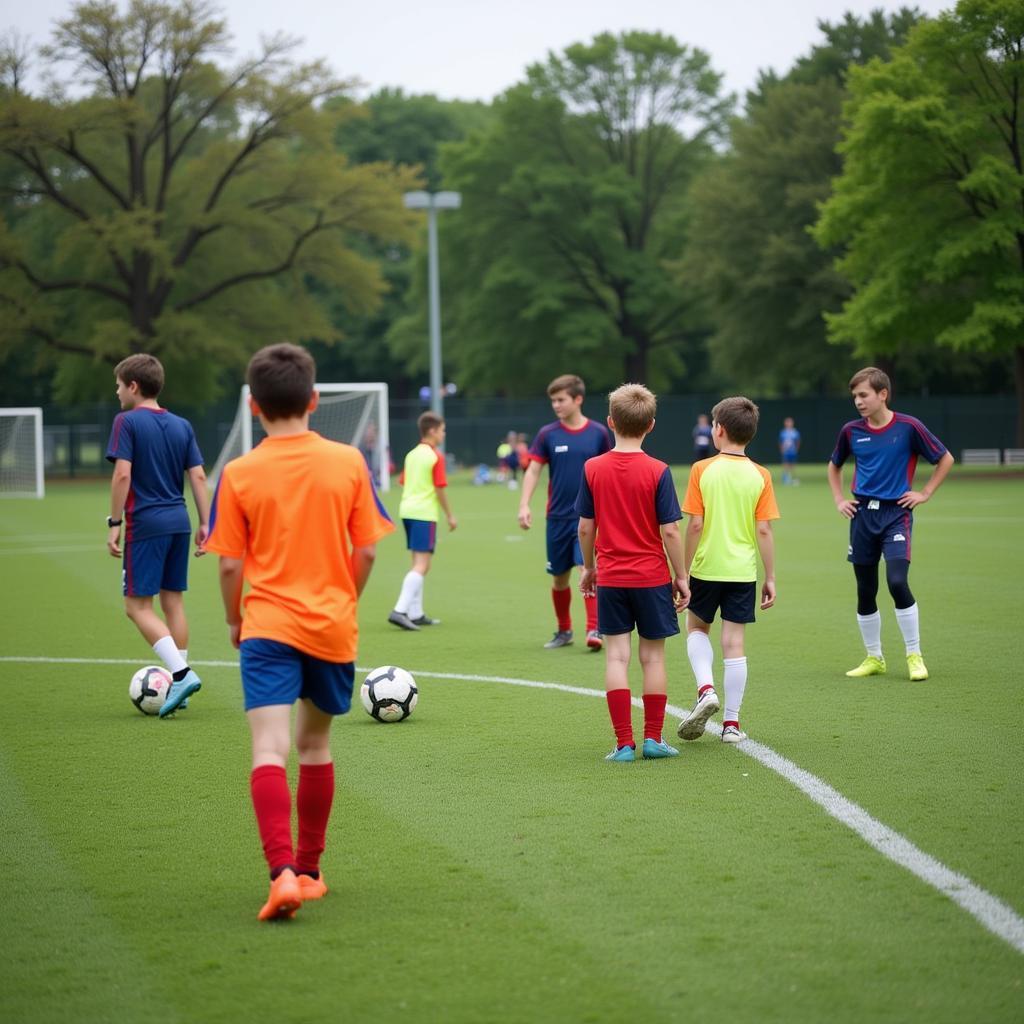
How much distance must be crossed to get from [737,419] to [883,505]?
2.62 m

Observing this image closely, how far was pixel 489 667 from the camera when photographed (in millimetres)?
10594

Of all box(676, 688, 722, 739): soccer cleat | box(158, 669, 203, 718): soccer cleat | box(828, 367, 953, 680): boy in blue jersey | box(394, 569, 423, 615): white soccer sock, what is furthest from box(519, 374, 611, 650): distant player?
box(676, 688, 722, 739): soccer cleat

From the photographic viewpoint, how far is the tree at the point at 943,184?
3803 centimetres

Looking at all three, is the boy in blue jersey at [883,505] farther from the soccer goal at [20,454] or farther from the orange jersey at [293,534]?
the soccer goal at [20,454]

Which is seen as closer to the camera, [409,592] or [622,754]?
[622,754]

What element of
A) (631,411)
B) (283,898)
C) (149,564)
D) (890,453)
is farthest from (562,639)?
(283,898)

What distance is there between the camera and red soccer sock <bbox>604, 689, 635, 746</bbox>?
7172mm

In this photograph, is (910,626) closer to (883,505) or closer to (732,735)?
(883,505)

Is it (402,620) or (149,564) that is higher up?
(149,564)

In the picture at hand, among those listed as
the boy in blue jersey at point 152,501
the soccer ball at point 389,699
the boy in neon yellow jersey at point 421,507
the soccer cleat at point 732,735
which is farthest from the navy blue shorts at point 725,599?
the boy in neon yellow jersey at point 421,507

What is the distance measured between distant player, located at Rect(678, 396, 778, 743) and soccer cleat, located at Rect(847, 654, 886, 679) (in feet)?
7.61

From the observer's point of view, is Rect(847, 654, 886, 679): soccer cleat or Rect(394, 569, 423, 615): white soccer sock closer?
Rect(847, 654, 886, 679): soccer cleat

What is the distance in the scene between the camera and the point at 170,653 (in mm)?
8789

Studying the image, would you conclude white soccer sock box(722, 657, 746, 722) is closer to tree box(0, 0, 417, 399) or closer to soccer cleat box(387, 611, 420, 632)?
soccer cleat box(387, 611, 420, 632)
